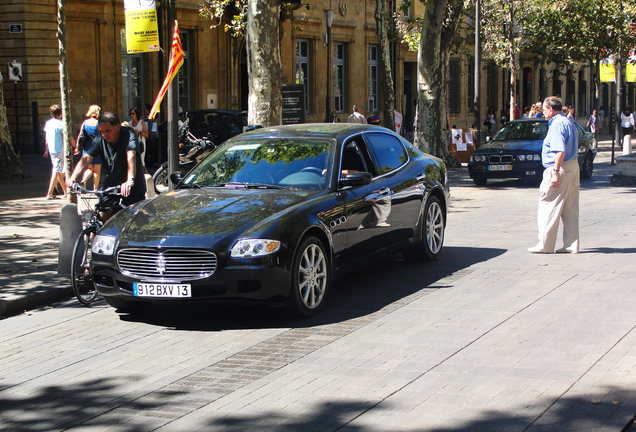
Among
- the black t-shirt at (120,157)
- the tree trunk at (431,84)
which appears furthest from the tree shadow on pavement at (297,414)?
the tree trunk at (431,84)

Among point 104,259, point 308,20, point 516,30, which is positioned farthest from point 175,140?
point 516,30

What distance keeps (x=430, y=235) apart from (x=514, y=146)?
11.6 m

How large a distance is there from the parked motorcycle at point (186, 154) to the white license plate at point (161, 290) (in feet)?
36.5

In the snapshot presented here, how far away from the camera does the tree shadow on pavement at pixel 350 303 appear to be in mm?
7457

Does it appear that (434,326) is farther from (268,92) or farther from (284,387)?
(268,92)

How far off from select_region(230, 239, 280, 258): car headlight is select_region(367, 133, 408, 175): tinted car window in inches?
97.1

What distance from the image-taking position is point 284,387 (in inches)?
218

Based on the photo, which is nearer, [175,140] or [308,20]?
[175,140]

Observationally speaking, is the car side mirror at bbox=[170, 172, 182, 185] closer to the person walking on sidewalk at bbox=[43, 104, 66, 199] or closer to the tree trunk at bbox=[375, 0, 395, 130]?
the person walking on sidewalk at bbox=[43, 104, 66, 199]

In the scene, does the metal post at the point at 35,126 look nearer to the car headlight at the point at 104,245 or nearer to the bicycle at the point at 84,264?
the bicycle at the point at 84,264

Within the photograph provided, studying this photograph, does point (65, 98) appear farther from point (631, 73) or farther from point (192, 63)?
point (631, 73)

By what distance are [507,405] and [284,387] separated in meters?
1.33

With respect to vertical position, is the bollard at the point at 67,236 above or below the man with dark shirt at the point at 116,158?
below

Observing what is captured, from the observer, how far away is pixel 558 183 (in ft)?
34.1
